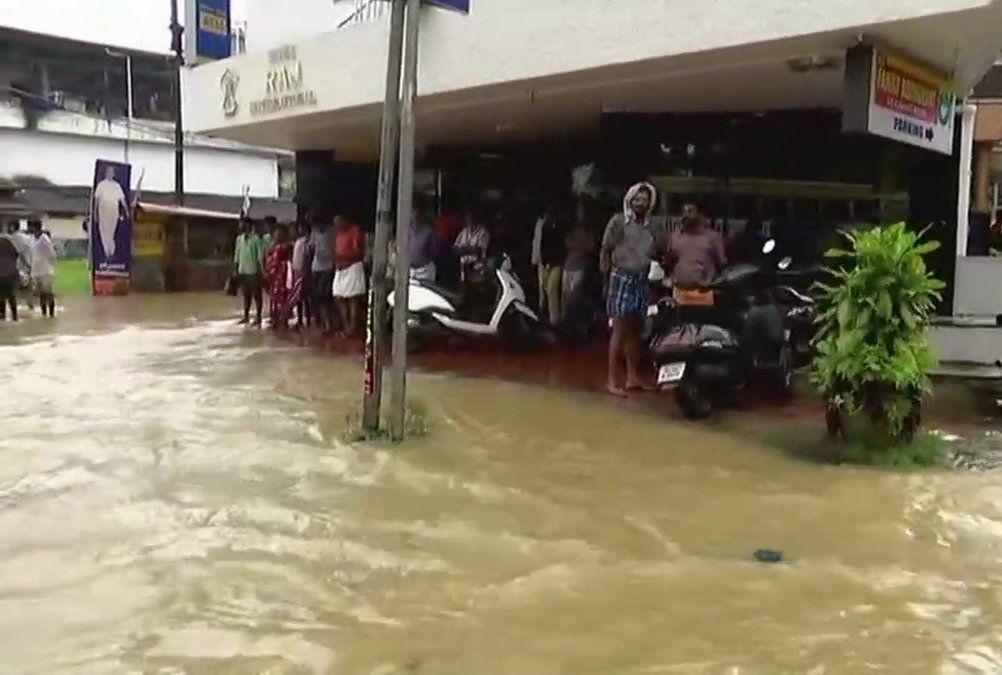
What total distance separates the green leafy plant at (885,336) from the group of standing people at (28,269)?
1329cm

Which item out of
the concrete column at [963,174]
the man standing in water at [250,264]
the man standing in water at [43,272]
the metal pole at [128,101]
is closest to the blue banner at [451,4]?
the concrete column at [963,174]

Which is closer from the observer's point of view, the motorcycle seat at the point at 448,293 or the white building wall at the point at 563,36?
the white building wall at the point at 563,36

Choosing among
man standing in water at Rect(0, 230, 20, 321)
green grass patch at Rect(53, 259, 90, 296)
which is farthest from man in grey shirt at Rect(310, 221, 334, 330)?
green grass patch at Rect(53, 259, 90, 296)

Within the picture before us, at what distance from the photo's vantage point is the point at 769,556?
495 cm

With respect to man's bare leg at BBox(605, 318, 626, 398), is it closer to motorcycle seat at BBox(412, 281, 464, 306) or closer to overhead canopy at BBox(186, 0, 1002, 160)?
overhead canopy at BBox(186, 0, 1002, 160)

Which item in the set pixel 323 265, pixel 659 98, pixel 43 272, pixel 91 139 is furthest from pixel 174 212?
pixel 659 98

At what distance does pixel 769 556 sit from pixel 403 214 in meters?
3.48

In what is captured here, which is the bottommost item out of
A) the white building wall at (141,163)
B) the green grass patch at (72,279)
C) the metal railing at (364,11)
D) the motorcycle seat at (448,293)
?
the green grass patch at (72,279)

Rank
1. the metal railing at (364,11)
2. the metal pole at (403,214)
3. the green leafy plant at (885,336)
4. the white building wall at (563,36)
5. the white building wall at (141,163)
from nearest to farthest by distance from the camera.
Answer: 1. the green leafy plant at (885,336)
2. the metal pole at (403,214)
3. the white building wall at (563,36)
4. the metal railing at (364,11)
5. the white building wall at (141,163)

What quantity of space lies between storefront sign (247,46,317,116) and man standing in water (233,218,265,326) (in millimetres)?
2410

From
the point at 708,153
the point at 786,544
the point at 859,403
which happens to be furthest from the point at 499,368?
the point at 786,544

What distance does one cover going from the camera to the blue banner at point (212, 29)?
1461cm

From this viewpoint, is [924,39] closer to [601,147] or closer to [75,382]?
[601,147]

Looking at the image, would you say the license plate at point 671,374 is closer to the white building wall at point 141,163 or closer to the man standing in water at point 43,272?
the man standing in water at point 43,272
